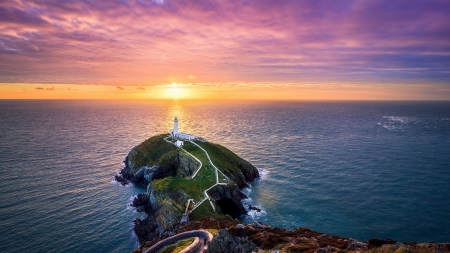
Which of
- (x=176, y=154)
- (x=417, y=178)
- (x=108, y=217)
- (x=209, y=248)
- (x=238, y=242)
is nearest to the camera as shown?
(x=209, y=248)

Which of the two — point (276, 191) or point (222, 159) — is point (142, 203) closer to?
point (222, 159)

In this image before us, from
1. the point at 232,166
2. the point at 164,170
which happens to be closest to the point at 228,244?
the point at 232,166

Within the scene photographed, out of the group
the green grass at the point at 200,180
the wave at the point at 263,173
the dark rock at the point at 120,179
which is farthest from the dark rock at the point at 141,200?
the wave at the point at 263,173

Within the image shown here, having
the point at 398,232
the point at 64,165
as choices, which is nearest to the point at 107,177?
the point at 64,165

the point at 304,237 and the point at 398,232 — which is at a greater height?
the point at 304,237

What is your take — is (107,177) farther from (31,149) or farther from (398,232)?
(398,232)

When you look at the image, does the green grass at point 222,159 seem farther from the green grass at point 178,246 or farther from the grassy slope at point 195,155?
the green grass at point 178,246

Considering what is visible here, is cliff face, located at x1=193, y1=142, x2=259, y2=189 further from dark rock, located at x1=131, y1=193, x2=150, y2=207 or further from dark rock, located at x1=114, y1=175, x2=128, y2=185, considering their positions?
dark rock, located at x1=114, y1=175, x2=128, y2=185

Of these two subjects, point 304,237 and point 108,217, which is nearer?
point 304,237

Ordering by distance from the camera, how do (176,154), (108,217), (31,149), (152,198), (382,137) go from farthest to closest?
(382,137) → (31,149) → (176,154) → (152,198) → (108,217)
